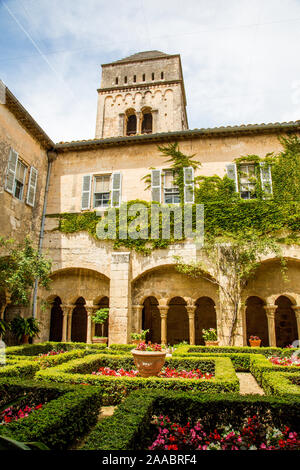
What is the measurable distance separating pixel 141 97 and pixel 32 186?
1231 centimetres

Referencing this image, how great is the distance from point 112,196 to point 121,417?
375 inches

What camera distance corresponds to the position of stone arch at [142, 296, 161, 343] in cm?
1521

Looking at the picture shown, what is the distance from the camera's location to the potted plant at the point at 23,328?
392 inches

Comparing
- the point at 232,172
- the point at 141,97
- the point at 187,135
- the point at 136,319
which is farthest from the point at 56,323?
the point at 141,97

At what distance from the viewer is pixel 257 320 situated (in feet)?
48.3

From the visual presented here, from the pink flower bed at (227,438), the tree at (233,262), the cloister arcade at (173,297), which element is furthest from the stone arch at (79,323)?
the pink flower bed at (227,438)

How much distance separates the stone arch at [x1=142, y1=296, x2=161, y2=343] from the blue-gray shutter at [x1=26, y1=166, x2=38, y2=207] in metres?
7.41

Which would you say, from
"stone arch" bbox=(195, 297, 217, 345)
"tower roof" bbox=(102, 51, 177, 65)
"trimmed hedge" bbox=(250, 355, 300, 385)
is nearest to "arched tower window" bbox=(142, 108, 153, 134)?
"tower roof" bbox=(102, 51, 177, 65)

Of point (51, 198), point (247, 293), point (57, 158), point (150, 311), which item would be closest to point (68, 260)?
point (51, 198)

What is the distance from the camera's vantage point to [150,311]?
15.5 metres

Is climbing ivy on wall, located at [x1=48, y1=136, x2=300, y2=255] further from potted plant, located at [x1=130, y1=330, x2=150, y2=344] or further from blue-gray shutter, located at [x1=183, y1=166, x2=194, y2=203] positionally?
potted plant, located at [x1=130, y1=330, x2=150, y2=344]

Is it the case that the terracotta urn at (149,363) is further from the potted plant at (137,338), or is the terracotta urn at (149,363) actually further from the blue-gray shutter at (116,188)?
the blue-gray shutter at (116,188)

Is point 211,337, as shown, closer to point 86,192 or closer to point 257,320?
point 257,320
